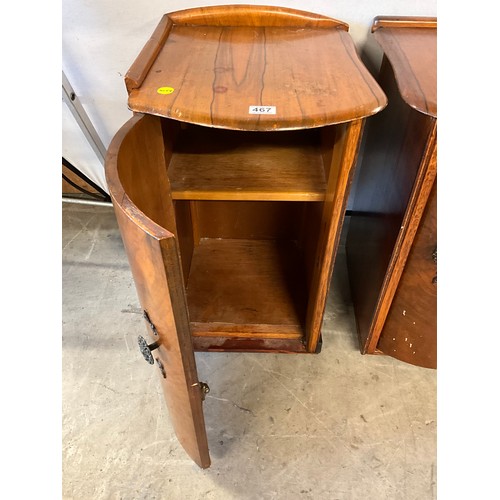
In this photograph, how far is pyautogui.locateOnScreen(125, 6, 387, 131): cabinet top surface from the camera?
0.57 metres

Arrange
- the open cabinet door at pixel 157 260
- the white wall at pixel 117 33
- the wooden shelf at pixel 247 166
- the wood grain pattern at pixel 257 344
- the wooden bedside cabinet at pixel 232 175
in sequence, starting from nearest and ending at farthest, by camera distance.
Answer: the open cabinet door at pixel 157 260 → the wooden bedside cabinet at pixel 232 175 → the wooden shelf at pixel 247 166 → the white wall at pixel 117 33 → the wood grain pattern at pixel 257 344

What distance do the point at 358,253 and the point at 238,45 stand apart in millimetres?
603

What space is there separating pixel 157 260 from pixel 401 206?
1.60 ft

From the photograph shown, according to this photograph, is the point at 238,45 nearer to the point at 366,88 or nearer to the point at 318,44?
the point at 318,44

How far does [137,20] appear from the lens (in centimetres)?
95

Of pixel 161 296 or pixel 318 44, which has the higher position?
pixel 318 44

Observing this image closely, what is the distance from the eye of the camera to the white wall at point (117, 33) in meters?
0.91

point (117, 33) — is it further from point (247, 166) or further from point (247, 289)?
point (247, 289)

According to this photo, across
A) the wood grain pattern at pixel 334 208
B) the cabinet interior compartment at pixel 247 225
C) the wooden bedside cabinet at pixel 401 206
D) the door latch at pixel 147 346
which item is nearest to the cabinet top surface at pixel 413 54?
the wooden bedside cabinet at pixel 401 206

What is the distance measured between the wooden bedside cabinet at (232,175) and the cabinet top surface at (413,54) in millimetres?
71

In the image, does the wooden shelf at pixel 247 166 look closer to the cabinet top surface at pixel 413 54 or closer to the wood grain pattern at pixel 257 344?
the cabinet top surface at pixel 413 54

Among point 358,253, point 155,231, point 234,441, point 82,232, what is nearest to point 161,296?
point 155,231

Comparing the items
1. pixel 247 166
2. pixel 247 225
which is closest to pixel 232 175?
pixel 247 166

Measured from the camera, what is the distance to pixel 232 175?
83cm
